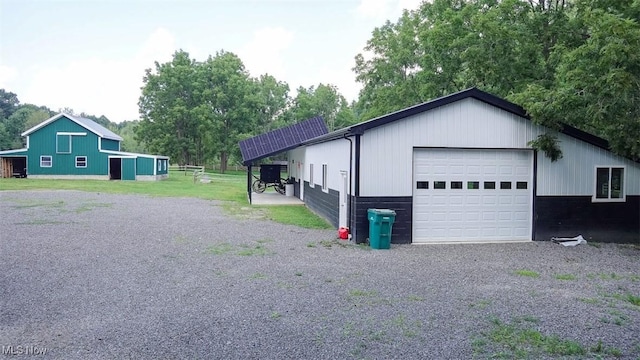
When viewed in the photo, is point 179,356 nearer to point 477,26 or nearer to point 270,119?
point 477,26

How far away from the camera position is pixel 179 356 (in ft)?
14.3

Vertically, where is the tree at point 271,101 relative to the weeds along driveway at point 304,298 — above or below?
above

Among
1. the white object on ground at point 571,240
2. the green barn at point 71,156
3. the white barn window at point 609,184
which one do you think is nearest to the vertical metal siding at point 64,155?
the green barn at point 71,156

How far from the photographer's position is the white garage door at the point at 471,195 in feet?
37.1

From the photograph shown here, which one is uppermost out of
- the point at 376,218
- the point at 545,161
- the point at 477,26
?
the point at 477,26

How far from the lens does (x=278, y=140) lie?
22.9 metres

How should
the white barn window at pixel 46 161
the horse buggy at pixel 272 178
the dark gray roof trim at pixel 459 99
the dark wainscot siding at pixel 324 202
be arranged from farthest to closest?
the white barn window at pixel 46 161, the horse buggy at pixel 272 178, the dark wainscot siding at pixel 324 202, the dark gray roof trim at pixel 459 99

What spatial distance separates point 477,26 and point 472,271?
12404mm

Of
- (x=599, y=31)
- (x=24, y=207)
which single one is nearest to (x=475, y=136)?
(x=599, y=31)

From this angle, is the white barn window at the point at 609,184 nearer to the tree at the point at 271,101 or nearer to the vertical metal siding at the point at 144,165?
the vertical metal siding at the point at 144,165

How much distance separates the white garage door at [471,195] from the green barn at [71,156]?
2866 cm

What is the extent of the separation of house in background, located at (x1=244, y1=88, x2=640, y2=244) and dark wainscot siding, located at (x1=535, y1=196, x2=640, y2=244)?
0.09 ft

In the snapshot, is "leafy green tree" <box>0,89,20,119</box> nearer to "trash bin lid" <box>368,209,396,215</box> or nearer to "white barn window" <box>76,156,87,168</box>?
"white barn window" <box>76,156,87,168</box>

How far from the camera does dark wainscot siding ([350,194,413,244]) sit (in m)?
10.9
